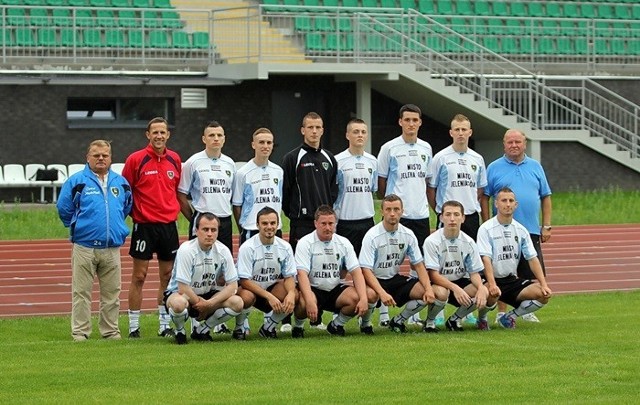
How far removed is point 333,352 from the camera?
34.9 ft

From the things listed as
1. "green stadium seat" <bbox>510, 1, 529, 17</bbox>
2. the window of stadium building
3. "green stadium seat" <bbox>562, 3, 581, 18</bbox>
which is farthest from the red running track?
"green stadium seat" <bbox>562, 3, 581, 18</bbox>

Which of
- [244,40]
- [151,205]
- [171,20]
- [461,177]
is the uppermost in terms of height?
[171,20]

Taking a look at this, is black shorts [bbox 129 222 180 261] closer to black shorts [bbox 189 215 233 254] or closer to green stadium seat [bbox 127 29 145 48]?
black shorts [bbox 189 215 233 254]

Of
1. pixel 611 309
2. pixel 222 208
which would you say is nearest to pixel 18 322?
pixel 222 208

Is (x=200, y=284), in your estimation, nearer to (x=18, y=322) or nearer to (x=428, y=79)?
(x=18, y=322)

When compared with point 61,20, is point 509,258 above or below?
below

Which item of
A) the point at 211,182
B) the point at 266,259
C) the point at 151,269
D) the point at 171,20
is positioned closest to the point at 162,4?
the point at 171,20

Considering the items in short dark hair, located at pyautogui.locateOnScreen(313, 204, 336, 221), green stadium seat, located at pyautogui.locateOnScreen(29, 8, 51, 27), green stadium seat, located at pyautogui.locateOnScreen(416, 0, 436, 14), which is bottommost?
short dark hair, located at pyautogui.locateOnScreen(313, 204, 336, 221)

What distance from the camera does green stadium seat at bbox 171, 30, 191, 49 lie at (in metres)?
28.4

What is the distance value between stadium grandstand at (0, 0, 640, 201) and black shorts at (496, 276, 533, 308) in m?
15.9

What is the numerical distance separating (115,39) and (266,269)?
16.8 metres

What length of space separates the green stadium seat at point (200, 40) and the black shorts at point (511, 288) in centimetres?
1729

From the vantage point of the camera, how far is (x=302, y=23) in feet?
95.9

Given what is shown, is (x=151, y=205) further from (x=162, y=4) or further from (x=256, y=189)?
(x=162, y=4)
